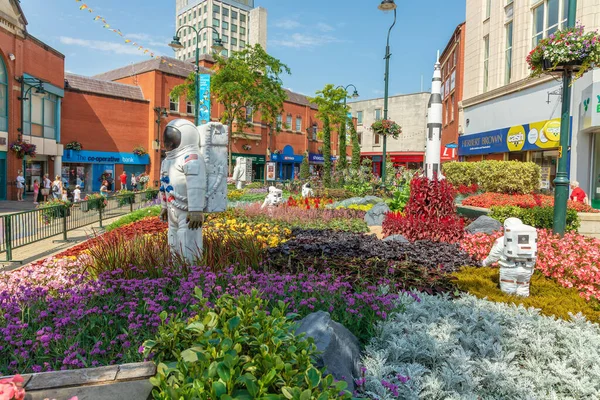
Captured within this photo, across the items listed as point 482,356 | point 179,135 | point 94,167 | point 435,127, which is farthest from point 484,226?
point 94,167

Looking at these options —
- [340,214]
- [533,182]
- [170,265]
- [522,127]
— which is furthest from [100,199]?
[522,127]

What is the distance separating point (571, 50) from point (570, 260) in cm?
380

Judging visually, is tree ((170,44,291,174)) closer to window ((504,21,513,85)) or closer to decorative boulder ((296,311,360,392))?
window ((504,21,513,85))

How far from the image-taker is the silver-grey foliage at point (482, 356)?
2676 mm

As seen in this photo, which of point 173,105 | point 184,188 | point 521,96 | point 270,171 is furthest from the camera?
point 173,105

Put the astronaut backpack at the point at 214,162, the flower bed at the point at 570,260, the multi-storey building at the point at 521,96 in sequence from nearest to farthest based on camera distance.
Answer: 1. the flower bed at the point at 570,260
2. the astronaut backpack at the point at 214,162
3. the multi-storey building at the point at 521,96

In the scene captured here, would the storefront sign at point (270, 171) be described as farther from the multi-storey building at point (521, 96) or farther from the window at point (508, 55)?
the window at point (508, 55)

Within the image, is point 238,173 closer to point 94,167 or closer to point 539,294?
point 94,167

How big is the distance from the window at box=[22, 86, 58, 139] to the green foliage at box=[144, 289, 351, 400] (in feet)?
86.1

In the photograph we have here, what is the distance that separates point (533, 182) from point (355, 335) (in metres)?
14.5

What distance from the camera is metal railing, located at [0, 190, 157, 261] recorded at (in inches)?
350

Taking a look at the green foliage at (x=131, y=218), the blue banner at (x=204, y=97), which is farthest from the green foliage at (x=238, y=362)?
the blue banner at (x=204, y=97)

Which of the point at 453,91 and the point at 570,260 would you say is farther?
the point at 453,91

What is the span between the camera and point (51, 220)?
11188mm
